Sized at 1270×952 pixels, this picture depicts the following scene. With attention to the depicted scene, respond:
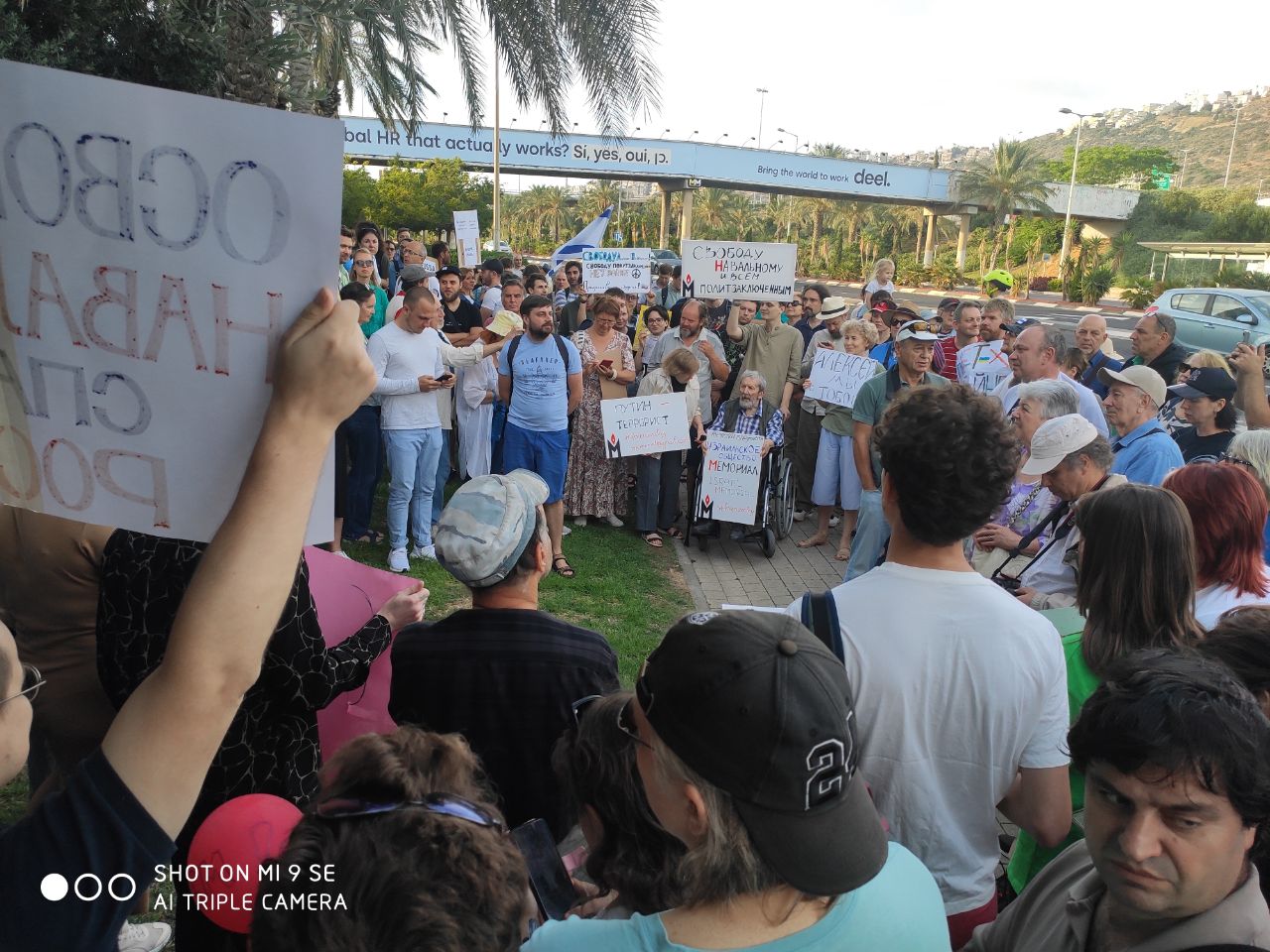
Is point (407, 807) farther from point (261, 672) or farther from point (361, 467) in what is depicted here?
point (361, 467)

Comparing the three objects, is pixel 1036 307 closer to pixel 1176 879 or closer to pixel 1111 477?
pixel 1111 477

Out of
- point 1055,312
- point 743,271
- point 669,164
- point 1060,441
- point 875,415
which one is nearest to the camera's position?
point 1060,441

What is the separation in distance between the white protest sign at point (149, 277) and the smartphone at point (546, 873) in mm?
911

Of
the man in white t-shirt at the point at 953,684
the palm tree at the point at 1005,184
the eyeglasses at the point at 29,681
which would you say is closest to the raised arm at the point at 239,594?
the eyeglasses at the point at 29,681

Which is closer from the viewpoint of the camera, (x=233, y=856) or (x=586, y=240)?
(x=233, y=856)

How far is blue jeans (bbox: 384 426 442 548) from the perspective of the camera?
639 centimetres

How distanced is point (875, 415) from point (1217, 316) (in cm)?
1708

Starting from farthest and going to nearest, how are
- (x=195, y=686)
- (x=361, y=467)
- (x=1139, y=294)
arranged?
(x=1139, y=294), (x=361, y=467), (x=195, y=686)

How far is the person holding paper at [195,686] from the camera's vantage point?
955 millimetres

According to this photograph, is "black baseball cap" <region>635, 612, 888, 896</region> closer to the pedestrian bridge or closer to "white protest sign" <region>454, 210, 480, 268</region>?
"white protest sign" <region>454, 210, 480, 268</region>

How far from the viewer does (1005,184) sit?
4534 cm

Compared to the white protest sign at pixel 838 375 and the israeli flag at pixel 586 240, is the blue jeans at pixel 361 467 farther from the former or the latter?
the israeli flag at pixel 586 240

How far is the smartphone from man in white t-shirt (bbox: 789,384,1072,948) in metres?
0.71

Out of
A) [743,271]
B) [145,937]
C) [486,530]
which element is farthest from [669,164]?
[145,937]
